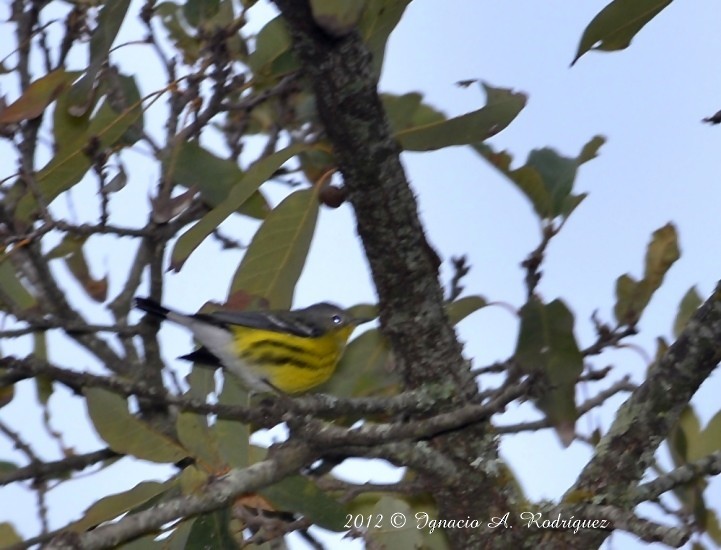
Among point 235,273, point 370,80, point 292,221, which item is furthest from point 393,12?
point 235,273

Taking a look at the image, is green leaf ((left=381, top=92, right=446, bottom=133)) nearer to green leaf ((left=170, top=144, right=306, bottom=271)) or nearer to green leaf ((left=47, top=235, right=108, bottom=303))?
green leaf ((left=170, top=144, right=306, bottom=271))

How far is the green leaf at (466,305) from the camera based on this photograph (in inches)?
111

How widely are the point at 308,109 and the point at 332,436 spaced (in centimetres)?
137

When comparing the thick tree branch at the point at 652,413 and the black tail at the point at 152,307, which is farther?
the black tail at the point at 152,307

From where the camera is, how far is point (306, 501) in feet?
7.01

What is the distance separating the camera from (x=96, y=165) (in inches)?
103

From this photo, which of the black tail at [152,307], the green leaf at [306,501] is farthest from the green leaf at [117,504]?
the black tail at [152,307]

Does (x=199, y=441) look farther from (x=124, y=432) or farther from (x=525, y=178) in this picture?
(x=525, y=178)

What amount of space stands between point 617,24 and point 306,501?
3.57ft

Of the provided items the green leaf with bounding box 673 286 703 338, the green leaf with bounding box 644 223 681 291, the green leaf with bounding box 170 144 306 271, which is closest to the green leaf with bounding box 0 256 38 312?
the green leaf with bounding box 170 144 306 271

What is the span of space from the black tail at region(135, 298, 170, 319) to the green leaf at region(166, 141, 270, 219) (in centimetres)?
29

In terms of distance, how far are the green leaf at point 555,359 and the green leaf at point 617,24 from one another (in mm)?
636

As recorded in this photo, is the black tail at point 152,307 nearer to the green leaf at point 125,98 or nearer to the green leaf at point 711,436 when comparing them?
the green leaf at point 125,98

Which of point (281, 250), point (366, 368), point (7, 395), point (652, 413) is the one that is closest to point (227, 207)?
point (281, 250)
